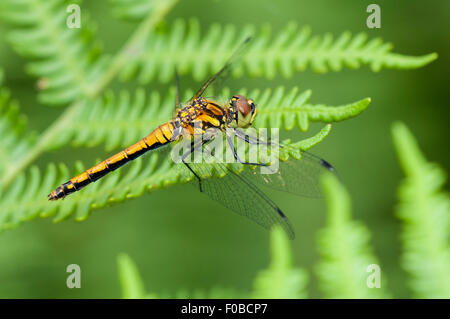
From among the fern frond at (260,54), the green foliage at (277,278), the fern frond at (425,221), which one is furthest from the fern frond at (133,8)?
the fern frond at (425,221)

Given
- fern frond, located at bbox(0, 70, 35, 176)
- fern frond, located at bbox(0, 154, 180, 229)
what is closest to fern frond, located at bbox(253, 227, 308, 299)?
fern frond, located at bbox(0, 154, 180, 229)

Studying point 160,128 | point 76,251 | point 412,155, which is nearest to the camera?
point 412,155

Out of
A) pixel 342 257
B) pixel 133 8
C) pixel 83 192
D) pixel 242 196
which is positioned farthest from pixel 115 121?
pixel 342 257

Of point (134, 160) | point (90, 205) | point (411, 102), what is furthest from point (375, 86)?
point (90, 205)

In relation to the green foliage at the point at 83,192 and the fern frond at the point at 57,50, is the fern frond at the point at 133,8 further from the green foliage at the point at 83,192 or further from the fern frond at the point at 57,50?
the green foliage at the point at 83,192
